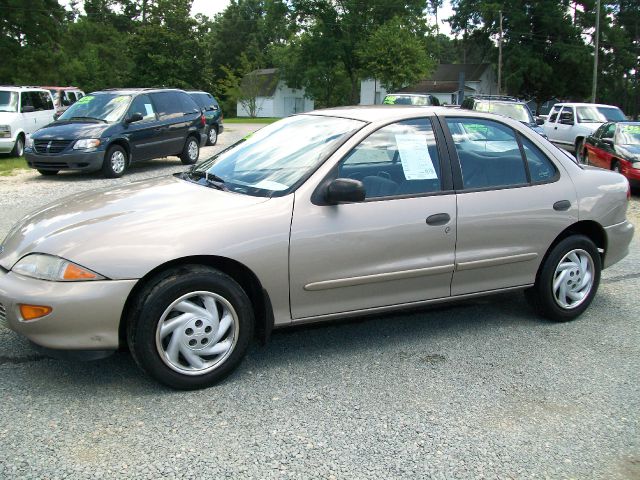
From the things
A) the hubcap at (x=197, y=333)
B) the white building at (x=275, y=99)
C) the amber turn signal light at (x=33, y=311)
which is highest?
the white building at (x=275, y=99)

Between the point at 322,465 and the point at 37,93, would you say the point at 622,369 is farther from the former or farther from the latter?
the point at 37,93

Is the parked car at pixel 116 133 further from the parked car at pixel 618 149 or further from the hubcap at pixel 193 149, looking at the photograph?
the parked car at pixel 618 149

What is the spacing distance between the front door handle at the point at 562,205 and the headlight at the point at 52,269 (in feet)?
10.7

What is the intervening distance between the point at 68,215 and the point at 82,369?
0.94 metres

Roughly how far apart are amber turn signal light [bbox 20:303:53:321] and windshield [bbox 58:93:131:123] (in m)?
10.4

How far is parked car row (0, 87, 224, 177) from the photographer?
488 inches

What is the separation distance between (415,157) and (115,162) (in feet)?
32.7

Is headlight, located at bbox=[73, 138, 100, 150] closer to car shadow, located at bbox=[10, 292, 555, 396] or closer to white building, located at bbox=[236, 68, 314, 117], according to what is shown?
car shadow, located at bbox=[10, 292, 555, 396]

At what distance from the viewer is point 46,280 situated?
11.0 feet

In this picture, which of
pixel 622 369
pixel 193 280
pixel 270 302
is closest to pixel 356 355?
pixel 270 302

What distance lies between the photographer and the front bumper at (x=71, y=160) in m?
Answer: 12.3

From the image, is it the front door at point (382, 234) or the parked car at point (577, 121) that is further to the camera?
the parked car at point (577, 121)

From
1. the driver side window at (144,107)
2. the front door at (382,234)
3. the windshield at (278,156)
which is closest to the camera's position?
the front door at (382,234)

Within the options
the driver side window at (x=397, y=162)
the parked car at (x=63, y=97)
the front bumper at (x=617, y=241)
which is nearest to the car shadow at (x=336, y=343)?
the front bumper at (x=617, y=241)
